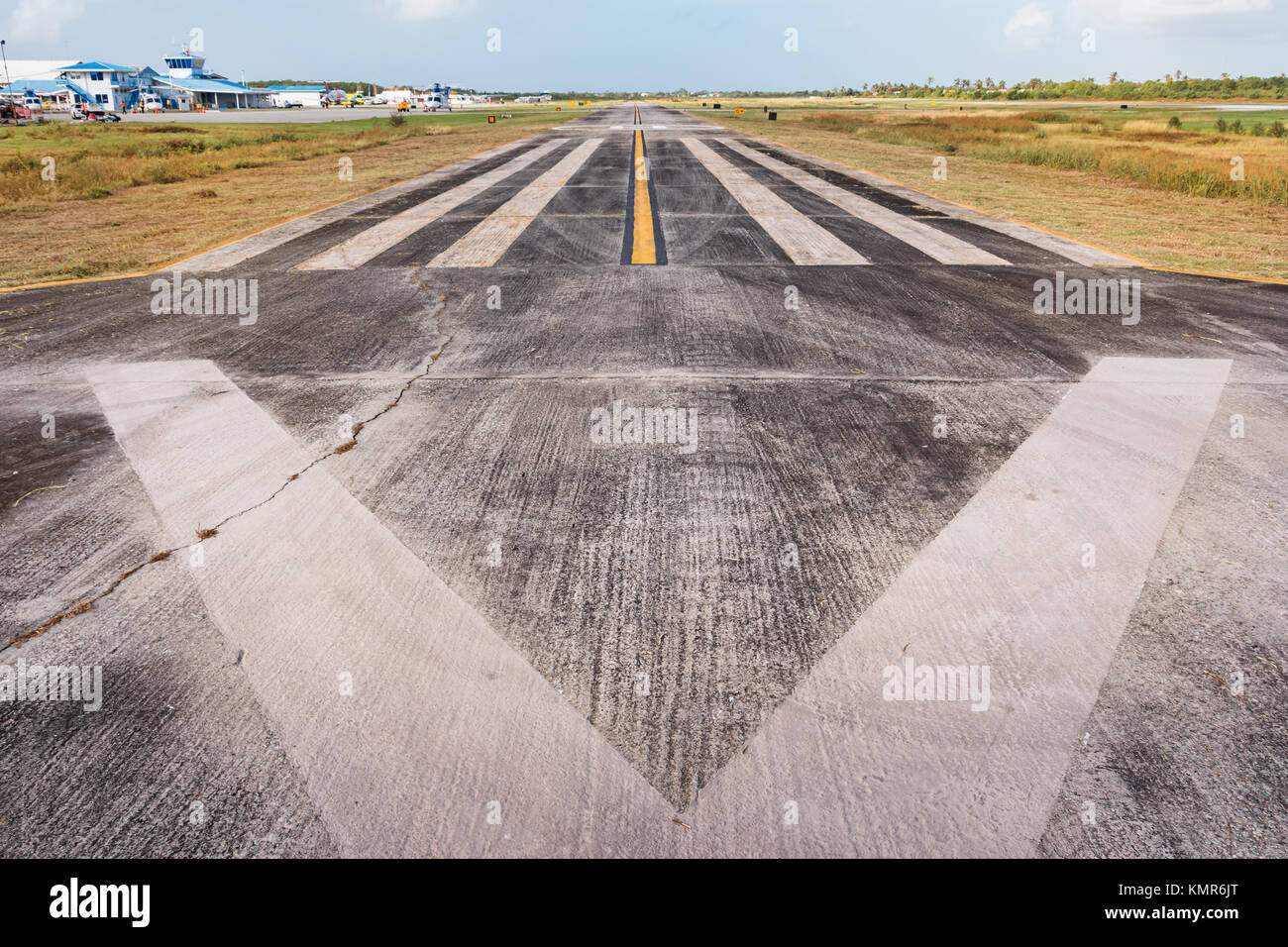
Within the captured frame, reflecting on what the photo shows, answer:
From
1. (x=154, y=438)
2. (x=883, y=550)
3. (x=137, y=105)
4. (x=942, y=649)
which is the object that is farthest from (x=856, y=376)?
(x=137, y=105)

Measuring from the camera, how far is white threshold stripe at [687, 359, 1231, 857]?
187 cm

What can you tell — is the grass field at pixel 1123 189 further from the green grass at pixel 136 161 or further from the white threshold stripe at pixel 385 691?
the green grass at pixel 136 161

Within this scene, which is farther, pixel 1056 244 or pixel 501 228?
pixel 501 228

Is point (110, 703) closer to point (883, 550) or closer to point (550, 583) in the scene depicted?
point (550, 583)

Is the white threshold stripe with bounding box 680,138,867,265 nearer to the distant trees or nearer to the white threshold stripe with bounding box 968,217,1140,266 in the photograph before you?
the white threshold stripe with bounding box 968,217,1140,266

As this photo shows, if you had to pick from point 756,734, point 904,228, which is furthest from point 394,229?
point 756,734

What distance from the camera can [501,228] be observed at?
32.4ft

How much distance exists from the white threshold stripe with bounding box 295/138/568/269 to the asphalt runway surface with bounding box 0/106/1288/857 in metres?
2.30

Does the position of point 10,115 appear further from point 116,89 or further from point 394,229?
point 394,229

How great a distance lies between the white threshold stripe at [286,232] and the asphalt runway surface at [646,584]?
7.34ft

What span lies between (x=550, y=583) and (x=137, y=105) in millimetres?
125304

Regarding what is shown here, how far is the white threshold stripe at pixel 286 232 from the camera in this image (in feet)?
26.5

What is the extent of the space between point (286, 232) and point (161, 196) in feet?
20.7

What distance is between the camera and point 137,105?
97.2 meters
